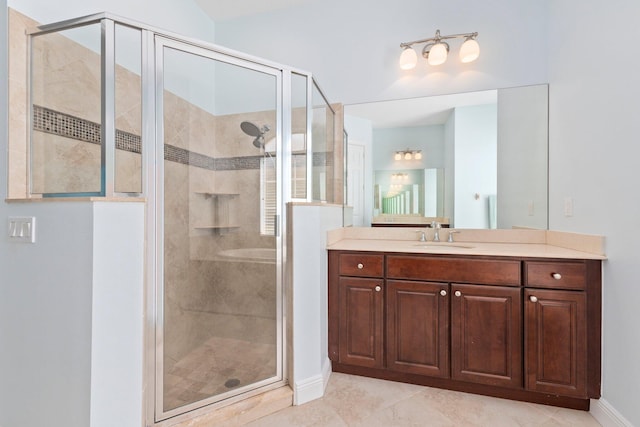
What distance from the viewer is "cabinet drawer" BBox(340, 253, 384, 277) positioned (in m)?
2.00

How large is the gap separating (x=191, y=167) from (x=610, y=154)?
2215 mm

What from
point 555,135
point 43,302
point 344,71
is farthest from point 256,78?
point 555,135

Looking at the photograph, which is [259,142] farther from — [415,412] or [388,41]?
[415,412]

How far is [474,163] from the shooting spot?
2363 millimetres

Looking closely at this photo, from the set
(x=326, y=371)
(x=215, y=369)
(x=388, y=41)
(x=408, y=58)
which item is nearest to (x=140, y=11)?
(x=388, y=41)

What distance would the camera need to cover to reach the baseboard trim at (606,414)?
1.46 m

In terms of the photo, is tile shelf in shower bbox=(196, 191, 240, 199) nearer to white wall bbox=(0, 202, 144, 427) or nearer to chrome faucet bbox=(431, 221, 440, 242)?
white wall bbox=(0, 202, 144, 427)

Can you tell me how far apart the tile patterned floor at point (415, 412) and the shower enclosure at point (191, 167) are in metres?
0.29

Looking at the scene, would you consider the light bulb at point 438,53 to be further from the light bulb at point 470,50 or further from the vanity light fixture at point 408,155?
the vanity light fixture at point 408,155

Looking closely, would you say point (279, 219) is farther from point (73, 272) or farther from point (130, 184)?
point (73, 272)

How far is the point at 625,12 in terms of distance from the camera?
4.70ft

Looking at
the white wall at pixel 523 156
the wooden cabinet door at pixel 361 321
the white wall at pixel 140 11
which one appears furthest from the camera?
the white wall at pixel 523 156

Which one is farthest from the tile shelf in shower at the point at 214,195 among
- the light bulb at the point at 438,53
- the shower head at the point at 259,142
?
the light bulb at the point at 438,53

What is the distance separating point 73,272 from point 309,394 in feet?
4.48
